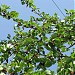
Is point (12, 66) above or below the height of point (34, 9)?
below

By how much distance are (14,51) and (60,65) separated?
0.72m

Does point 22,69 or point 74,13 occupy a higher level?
point 74,13

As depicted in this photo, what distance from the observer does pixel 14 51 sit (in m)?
2.00

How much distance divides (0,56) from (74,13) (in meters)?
1.92

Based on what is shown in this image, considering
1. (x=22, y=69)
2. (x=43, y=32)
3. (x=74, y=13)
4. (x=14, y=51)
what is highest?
(x=74, y=13)

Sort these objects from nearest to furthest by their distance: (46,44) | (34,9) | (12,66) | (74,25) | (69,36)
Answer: (12,66) → (46,44) → (69,36) → (74,25) → (34,9)

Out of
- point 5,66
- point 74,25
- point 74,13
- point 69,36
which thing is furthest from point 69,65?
point 74,13

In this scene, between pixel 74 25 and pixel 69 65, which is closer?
pixel 69 65

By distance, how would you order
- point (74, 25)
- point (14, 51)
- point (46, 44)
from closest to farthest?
point (46, 44), point (14, 51), point (74, 25)

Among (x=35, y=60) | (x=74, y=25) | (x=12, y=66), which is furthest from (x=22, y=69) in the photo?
(x=74, y=25)

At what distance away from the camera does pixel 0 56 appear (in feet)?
6.22

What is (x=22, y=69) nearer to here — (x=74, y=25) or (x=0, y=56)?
(x=0, y=56)

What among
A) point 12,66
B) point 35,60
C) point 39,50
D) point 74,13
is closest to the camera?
point 12,66

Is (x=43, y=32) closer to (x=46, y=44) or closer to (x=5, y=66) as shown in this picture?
(x=46, y=44)
